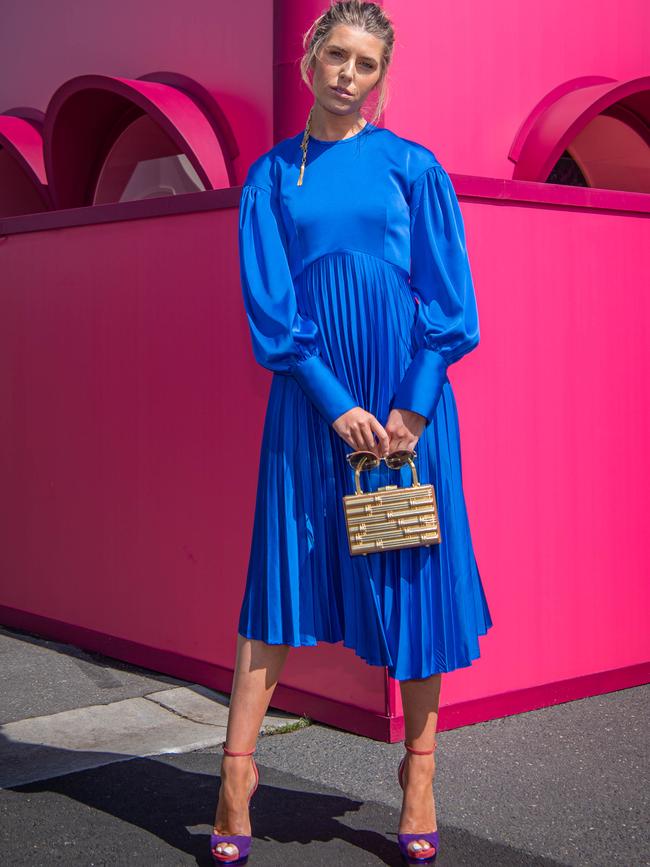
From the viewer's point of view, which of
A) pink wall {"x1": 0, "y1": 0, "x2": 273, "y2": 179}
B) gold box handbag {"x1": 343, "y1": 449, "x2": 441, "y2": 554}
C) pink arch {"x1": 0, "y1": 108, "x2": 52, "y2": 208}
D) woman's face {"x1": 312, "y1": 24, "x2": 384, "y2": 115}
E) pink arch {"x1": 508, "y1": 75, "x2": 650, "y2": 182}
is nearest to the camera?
gold box handbag {"x1": 343, "y1": 449, "x2": 441, "y2": 554}

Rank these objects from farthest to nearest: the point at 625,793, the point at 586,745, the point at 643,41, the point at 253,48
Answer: the point at 643,41, the point at 253,48, the point at 586,745, the point at 625,793

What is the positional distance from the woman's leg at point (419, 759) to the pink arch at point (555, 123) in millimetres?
2158

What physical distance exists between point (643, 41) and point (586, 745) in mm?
2885

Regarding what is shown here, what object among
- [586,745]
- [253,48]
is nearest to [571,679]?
[586,745]

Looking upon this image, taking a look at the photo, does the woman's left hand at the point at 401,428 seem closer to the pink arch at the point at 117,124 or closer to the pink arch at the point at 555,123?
the pink arch at the point at 555,123

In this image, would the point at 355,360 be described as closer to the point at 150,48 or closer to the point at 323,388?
the point at 323,388

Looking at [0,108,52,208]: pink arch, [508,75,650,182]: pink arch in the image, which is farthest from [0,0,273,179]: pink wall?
[508,75,650,182]: pink arch

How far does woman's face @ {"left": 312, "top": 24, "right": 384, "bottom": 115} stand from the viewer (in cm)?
299

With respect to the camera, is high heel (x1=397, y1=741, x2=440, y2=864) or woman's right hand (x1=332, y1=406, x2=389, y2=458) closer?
woman's right hand (x1=332, y1=406, x2=389, y2=458)

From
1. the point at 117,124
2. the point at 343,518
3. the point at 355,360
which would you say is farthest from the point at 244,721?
the point at 117,124

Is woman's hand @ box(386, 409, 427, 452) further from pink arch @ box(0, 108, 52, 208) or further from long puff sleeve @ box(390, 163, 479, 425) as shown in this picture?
pink arch @ box(0, 108, 52, 208)

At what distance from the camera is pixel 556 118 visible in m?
4.46

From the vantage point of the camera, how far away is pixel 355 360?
3.03m

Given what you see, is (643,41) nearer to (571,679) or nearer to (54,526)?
(571,679)
